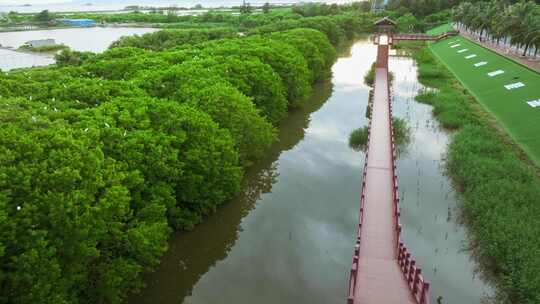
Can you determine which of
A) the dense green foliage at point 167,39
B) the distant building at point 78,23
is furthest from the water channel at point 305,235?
the distant building at point 78,23

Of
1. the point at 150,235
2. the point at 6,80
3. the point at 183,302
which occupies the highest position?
the point at 6,80

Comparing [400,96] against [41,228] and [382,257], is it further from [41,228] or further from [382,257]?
[41,228]

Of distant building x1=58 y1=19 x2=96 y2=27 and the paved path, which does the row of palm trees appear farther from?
distant building x1=58 y1=19 x2=96 y2=27

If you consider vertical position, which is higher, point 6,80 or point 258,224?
point 6,80

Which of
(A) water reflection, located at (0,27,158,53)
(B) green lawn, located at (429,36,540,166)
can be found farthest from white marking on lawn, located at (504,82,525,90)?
(A) water reflection, located at (0,27,158,53)

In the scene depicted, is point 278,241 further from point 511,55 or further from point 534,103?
point 511,55

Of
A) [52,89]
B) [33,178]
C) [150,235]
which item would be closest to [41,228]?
[33,178]

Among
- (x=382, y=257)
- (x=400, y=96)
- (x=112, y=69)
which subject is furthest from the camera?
(x=400, y=96)
